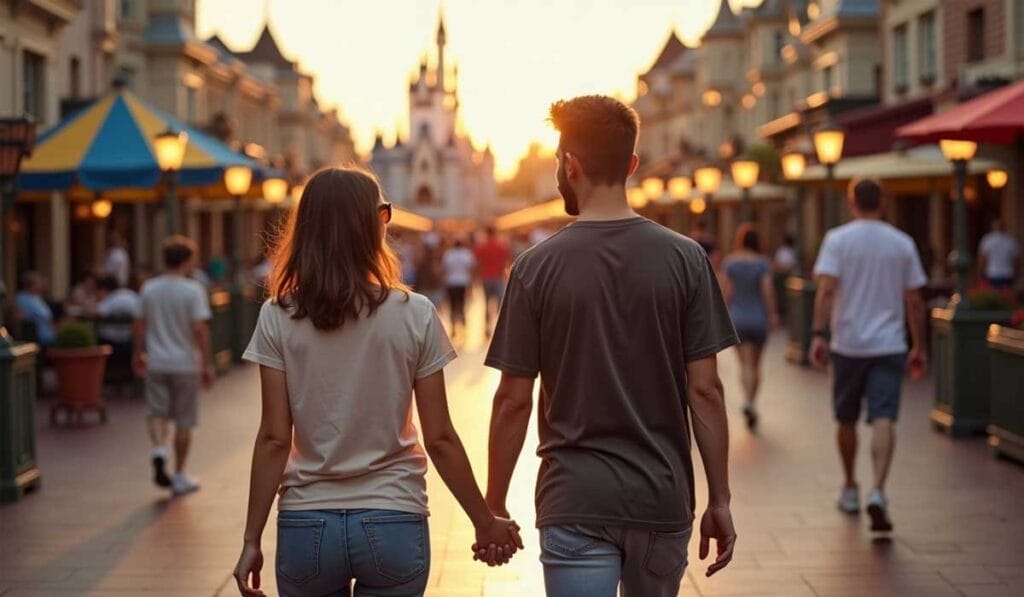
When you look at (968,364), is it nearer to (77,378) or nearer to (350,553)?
(77,378)

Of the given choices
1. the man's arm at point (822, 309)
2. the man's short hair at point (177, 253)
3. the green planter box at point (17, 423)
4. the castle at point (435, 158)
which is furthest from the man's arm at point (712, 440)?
the castle at point (435, 158)

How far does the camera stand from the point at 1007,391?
37.3ft

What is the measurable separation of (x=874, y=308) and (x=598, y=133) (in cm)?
491

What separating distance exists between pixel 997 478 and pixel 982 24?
19.1 metres

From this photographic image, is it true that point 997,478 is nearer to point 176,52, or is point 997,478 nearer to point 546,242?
point 546,242

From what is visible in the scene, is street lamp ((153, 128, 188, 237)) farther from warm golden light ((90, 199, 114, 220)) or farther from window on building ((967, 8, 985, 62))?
window on building ((967, 8, 985, 62))

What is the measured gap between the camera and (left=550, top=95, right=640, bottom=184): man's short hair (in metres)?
4.25

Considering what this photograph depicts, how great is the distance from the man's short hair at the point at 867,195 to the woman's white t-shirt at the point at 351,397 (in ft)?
16.5

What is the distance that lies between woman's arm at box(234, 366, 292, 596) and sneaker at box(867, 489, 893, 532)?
4966mm

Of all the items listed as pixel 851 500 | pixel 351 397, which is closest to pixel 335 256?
pixel 351 397

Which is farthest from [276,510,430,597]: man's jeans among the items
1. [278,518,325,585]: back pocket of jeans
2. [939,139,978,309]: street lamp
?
[939,139,978,309]: street lamp

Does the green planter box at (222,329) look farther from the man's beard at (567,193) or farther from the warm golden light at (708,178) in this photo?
the man's beard at (567,193)

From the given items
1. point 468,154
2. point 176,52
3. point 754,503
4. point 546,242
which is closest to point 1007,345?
point 754,503

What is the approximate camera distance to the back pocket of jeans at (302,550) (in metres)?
4.18
